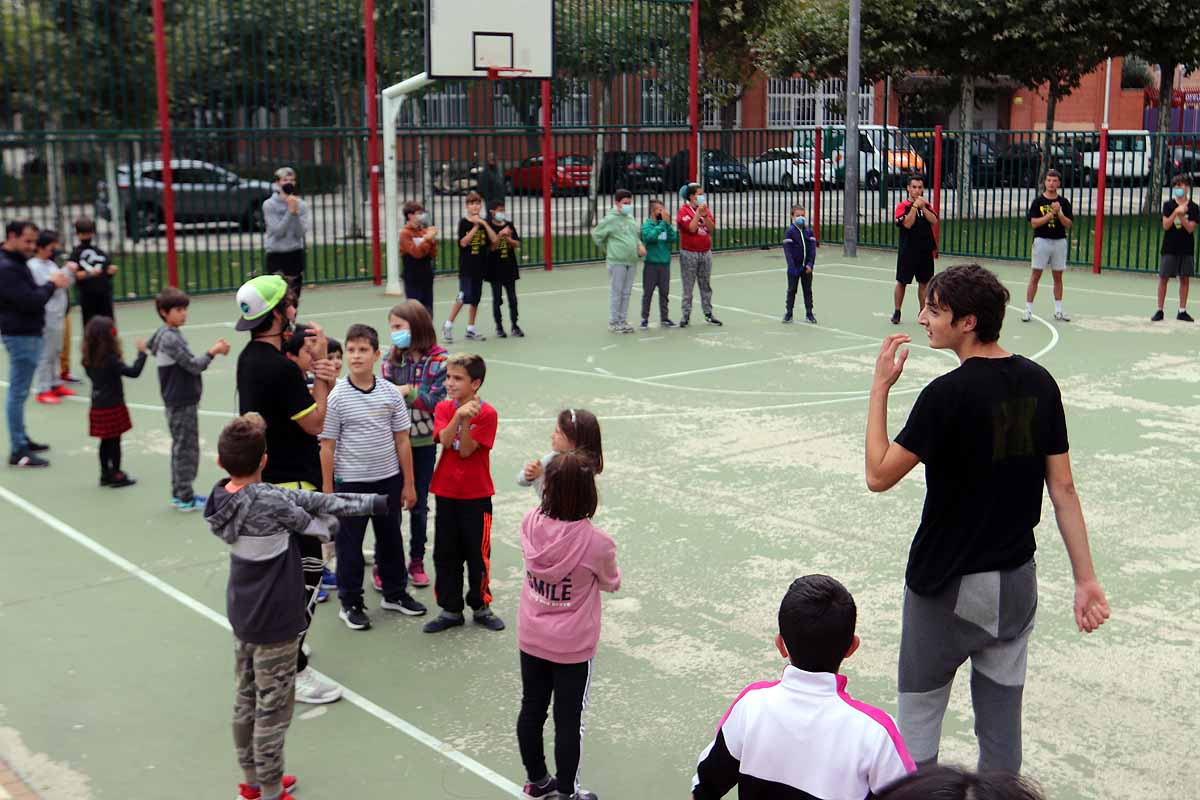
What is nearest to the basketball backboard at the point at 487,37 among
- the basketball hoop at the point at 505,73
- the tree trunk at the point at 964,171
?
the basketball hoop at the point at 505,73

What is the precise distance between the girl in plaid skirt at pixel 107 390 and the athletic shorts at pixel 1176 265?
43.0 ft

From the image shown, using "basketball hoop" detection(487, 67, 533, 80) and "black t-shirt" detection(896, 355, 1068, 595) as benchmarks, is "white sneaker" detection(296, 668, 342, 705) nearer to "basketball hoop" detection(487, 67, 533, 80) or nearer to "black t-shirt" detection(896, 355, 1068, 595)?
"black t-shirt" detection(896, 355, 1068, 595)

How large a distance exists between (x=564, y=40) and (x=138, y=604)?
59.1 feet

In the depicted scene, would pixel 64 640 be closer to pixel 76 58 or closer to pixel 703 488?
pixel 703 488

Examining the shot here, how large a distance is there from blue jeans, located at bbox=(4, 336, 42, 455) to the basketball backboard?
31.7 feet

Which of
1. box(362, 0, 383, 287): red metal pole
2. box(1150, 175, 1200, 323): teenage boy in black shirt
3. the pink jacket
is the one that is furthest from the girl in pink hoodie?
box(362, 0, 383, 287): red metal pole

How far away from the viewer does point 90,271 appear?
13.2 meters

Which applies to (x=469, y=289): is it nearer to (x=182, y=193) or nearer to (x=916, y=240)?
(x=916, y=240)

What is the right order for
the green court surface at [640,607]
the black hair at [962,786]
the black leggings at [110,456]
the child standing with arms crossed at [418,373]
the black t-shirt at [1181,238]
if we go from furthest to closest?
the black t-shirt at [1181,238] → the black leggings at [110,456] → the child standing with arms crossed at [418,373] → the green court surface at [640,607] → the black hair at [962,786]

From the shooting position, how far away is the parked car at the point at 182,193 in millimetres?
19047

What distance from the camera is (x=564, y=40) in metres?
23.5

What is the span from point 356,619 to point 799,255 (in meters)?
10.9

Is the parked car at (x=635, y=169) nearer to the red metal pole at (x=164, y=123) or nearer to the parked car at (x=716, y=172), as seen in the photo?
the parked car at (x=716, y=172)

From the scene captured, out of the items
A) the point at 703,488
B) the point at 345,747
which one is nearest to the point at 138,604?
the point at 345,747
